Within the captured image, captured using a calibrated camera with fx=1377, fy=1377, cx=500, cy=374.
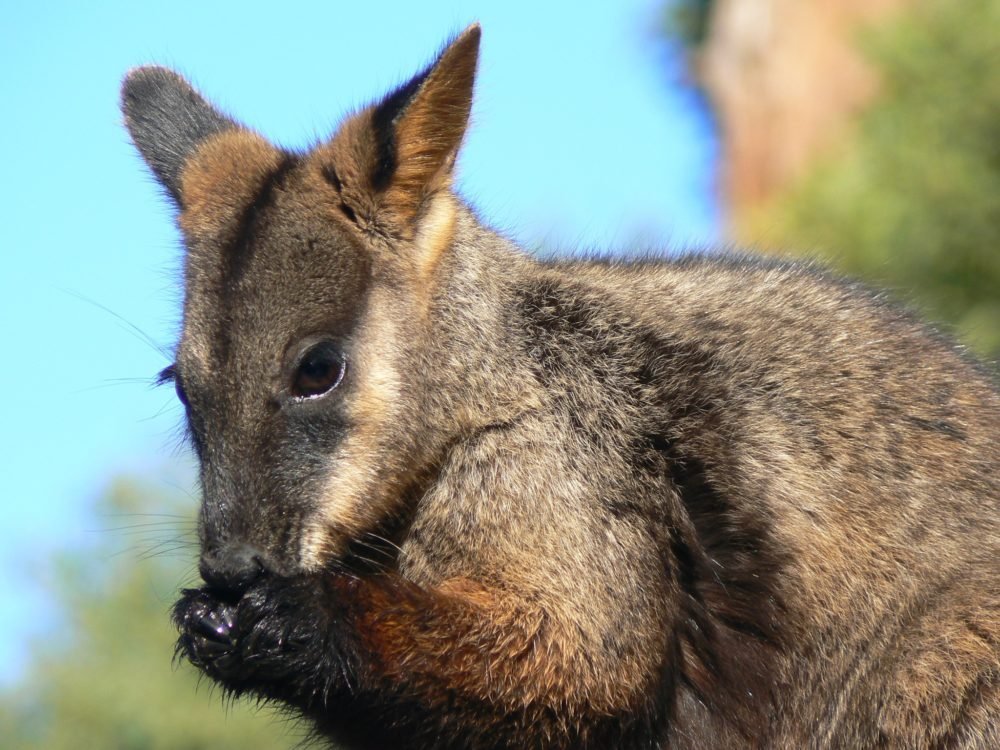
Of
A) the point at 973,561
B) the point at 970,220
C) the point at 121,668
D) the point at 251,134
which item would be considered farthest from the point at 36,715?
the point at 973,561

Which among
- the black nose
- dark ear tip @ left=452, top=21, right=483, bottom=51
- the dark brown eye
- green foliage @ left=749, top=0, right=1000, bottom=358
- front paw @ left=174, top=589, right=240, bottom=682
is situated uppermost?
green foliage @ left=749, top=0, right=1000, bottom=358

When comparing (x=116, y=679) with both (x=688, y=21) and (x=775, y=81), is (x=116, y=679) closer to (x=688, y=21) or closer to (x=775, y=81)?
(x=775, y=81)

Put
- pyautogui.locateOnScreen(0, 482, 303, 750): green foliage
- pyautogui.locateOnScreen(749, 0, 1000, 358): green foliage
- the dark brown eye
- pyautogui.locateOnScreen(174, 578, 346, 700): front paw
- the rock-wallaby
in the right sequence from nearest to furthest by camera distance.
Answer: pyautogui.locateOnScreen(174, 578, 346, 700): front paw
the rock-wallaby
the dark brown eye
pyautogui.locateOnScreen(749, 0, 1000, 358): green foliage
pyautogui.locateOnScreen(0, 482, 303, 750): green foliage

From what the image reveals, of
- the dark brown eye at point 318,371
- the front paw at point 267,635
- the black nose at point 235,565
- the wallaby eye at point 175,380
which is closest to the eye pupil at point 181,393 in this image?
the wallaby eye at point 175,380

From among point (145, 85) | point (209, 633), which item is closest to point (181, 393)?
point (209, 633)

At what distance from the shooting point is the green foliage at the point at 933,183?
60.0ft

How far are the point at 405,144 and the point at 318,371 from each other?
1217 mm

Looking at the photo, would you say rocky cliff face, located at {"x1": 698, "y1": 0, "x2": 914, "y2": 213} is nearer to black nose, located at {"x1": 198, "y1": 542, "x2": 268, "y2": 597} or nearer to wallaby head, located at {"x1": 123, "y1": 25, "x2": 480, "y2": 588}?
wallaby head, located at {"x1": 123, "y1": 25, "x2": 480, "y2": 588}

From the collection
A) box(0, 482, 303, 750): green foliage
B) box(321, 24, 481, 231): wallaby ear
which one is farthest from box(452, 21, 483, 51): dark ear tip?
box(0, 482, 303, 750): green foliage

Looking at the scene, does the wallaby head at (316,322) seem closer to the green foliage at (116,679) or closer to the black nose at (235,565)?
the black nose at (235,565)

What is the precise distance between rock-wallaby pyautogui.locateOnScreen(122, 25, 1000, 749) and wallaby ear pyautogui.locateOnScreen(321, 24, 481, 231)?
1 centimetres

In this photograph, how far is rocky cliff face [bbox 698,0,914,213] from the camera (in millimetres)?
27719

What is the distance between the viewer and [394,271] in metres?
6.25

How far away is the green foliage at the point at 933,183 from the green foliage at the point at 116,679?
1129cm
